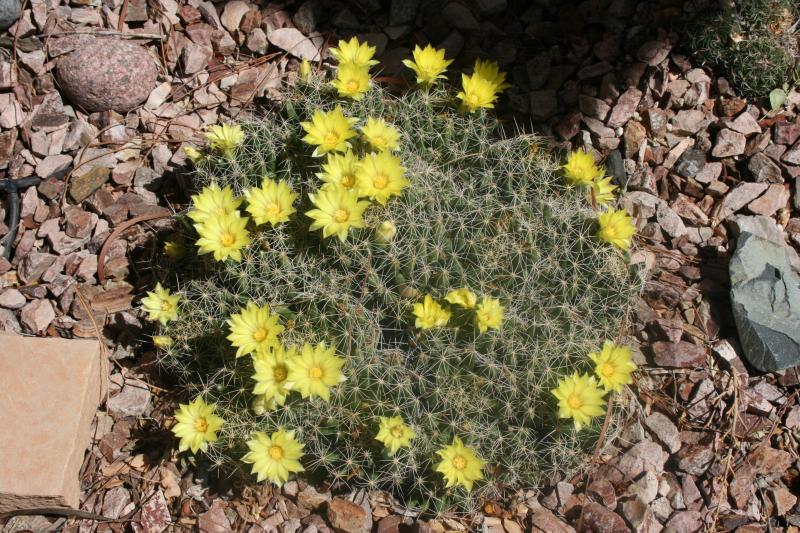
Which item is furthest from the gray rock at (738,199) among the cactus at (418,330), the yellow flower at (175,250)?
the yellow flower at (175,250)

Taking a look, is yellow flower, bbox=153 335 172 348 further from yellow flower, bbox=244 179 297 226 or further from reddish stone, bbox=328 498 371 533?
reddish stone, bbox=328 498 371 533

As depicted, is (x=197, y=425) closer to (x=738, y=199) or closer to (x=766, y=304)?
(x=766, y=304)

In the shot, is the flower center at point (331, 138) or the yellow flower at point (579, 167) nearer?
the flower center at point (331, 138)

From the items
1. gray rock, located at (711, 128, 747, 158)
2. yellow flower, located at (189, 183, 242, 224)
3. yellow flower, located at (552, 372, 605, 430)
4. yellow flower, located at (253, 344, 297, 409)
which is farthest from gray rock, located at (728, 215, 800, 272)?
yellow flower, located at (189, 183, 242, 224)

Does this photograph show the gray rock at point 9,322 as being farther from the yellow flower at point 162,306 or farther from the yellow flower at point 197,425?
the yellow flower at point 197,425

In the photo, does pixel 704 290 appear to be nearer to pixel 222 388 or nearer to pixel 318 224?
pixel 318 224

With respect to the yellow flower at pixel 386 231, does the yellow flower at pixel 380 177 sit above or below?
above
